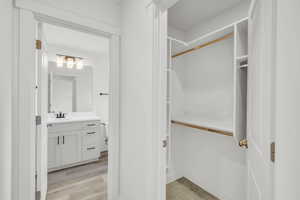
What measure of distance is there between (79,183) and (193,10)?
2897 mm

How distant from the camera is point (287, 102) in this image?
0.46 m

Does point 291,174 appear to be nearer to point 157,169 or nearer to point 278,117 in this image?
point 278,117

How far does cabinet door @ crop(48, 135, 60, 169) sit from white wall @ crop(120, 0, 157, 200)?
1533mm

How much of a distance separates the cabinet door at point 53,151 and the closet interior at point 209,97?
77.5 inches

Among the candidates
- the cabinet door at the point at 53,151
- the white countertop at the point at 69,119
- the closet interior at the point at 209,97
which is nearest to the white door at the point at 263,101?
the closet interior at the point at 209,97

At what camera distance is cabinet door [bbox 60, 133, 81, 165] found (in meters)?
2.54

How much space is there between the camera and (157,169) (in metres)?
1.17

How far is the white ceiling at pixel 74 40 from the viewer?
7.64ft

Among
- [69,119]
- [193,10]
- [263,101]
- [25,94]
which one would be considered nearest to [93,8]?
[25,94]

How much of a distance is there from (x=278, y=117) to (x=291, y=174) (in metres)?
0.18

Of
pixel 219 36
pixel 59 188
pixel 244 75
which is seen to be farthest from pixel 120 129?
pixel 219 36

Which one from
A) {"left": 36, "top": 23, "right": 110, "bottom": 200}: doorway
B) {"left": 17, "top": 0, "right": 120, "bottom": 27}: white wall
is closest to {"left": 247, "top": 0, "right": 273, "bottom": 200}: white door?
{"left": 17, "top": 0, "right": 120, "bottom": 27}: white wall

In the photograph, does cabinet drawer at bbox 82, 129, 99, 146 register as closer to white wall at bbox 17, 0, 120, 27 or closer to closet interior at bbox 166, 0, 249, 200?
closet interior at bbox 166, 0, 249, 200

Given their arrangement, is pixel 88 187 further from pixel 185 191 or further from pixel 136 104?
pixel 136 104
